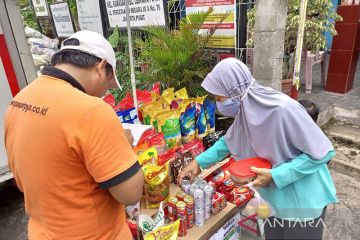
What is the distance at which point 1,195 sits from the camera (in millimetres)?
3299

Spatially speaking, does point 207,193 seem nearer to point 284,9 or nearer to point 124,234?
point 124,234

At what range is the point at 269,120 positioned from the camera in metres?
1.35

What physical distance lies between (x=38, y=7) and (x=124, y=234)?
7.13 metres

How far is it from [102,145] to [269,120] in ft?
2.64

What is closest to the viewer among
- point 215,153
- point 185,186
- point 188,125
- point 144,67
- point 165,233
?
point 165,233

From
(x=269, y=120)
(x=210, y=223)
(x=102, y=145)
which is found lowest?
(x=210, y=223)

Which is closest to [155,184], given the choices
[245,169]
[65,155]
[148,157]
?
[148,157]

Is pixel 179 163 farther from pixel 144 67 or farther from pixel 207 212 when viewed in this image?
pixel 144 67

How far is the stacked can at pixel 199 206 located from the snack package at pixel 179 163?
376 millimetres

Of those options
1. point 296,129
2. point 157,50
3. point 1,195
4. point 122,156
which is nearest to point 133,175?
point 122,156

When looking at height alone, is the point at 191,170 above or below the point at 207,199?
above

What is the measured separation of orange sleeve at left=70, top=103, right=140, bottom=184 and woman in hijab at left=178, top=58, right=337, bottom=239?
26.6 inches

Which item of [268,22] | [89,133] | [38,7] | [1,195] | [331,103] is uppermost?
[38,7]

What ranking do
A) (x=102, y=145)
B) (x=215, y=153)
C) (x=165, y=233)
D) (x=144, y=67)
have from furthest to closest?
(x=144, y=67), (x=215, y=153), (x=165, y=233), (x=102, y=145)
